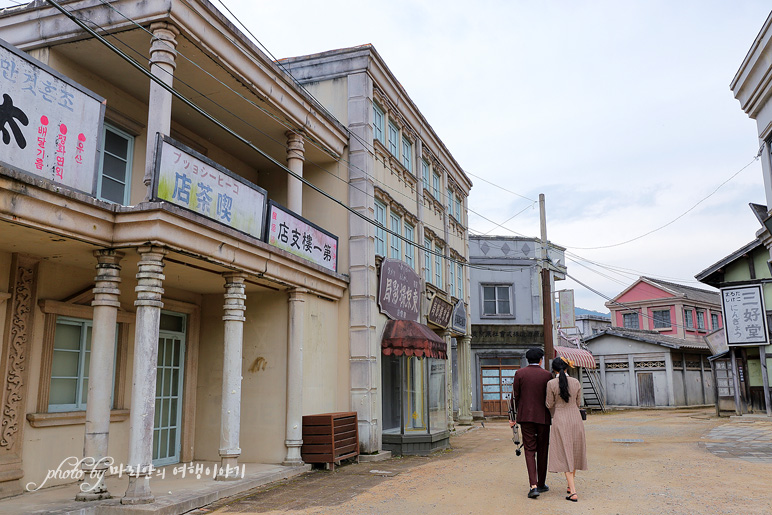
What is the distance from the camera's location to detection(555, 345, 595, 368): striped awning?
95.6ft

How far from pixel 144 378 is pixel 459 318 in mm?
14053

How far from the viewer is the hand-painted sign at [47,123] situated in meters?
6.58

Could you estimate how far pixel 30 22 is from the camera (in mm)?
9211

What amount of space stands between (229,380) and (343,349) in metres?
3.97

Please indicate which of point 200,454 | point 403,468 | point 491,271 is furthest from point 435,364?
point 491,271

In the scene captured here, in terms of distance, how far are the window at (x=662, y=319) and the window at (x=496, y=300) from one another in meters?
17.4

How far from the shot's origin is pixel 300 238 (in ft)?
38.3

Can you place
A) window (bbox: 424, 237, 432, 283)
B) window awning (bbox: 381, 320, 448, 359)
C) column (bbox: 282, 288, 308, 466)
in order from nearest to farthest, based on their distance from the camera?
column (bbox: 282, 288, 308, 466) < window awning (bbox: 381, 320, 448, 359) < window (bbox: 424, 237, 432, 283)

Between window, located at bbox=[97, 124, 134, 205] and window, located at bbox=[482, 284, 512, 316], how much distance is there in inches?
827

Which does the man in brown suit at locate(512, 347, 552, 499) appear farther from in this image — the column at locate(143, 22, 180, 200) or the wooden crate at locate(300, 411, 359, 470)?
the column at locate(143, 22, 180, 200)

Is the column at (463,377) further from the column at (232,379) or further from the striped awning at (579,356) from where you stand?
the column at (232,379)

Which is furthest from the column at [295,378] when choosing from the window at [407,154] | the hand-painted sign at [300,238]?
the window at [407,154]

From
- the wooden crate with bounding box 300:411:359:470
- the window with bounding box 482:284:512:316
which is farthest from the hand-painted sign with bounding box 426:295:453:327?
the window with bounding box 482:284:512:316

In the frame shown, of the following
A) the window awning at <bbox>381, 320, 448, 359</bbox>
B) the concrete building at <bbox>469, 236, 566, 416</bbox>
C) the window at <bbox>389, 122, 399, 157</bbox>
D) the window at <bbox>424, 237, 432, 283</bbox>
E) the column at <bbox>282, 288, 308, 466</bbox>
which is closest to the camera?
the column at <bbox>282, 288, 308, 466</bbox>
